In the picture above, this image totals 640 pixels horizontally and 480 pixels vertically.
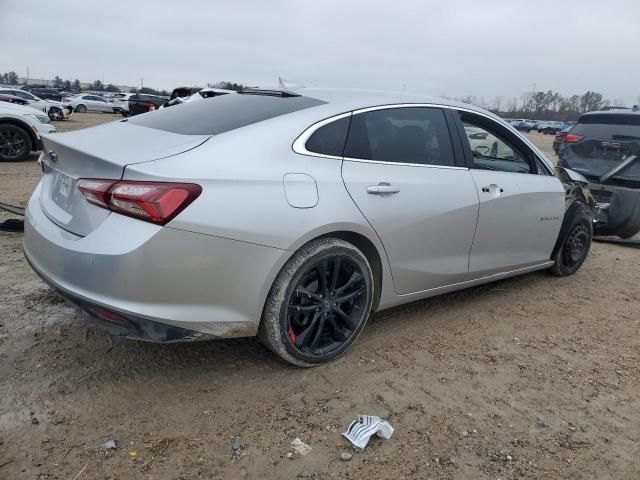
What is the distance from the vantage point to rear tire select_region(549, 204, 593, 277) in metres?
4.87

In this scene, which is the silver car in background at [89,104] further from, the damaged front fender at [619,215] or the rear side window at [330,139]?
the rear side window at [330,139]

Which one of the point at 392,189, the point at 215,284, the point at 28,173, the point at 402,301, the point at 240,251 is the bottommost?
the point at 28,173

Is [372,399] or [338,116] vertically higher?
[338,116]

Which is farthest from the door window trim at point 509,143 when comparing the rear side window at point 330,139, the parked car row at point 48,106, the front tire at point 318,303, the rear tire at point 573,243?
the parked car row at point 48,106

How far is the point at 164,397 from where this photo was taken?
2.78 metres

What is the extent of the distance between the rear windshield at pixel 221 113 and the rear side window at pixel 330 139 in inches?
8.1

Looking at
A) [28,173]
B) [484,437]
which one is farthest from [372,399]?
[28,173]

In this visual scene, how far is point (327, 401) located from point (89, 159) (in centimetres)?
170

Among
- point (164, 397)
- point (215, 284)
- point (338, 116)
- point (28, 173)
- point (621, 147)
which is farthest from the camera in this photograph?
point (28, 173)

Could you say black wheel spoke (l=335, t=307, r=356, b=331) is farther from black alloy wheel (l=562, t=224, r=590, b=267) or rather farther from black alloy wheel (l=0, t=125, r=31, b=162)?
black alloy wheel (l=0, t=125, r=31, b=162)

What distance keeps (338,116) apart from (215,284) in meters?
1.24

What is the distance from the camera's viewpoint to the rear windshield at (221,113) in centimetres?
294

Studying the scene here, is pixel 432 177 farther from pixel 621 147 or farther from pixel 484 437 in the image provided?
pixel 621 147

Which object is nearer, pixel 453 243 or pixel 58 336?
pixel 58 336
